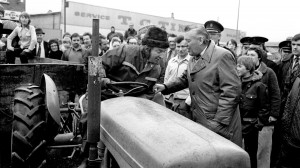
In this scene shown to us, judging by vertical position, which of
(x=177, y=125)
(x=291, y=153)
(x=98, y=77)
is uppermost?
(x=98, y=77)

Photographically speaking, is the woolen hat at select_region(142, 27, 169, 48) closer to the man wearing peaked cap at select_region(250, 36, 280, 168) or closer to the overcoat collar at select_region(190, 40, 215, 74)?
the overcoat collar at select_region(190, 40, 215, 74)

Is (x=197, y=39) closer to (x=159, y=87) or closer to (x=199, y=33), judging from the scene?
(x=199, y=33)

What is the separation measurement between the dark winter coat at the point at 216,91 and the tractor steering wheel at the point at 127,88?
69cm

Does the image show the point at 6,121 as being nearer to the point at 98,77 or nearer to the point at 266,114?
the point at 98,77

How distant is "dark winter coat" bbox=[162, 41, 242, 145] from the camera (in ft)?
11.4

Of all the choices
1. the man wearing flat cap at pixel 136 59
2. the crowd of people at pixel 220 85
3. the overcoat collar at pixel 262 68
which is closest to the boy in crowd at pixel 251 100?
the crowd of people at pixel 220 85

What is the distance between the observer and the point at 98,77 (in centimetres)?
245

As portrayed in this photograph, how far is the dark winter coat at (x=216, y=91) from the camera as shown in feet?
11.4

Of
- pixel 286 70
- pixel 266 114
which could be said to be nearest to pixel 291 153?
pixel 266 114

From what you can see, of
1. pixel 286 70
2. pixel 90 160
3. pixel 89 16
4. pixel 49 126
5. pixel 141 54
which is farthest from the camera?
pixel 89 16

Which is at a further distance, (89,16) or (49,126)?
(89,16)

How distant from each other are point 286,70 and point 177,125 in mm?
3936

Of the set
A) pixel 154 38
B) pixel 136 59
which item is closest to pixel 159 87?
pixel 136 59

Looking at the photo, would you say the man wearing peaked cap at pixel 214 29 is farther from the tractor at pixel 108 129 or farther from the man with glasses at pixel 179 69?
the tractor at pixel 108 129
